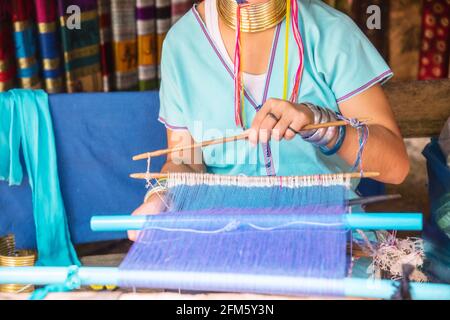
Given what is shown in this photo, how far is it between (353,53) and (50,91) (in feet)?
5.29

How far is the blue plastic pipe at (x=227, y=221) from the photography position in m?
1.47

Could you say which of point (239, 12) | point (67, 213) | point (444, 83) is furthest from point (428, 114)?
point (67, 213)

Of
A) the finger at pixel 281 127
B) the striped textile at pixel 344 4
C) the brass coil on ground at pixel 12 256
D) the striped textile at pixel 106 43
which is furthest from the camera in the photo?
the striped textile at pixel 344 4

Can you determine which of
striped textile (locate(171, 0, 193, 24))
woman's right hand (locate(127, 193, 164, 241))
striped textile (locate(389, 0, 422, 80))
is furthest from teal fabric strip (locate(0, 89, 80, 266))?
striped textile (locate(389, 0, 422, 80))

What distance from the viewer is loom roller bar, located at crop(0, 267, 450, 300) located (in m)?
1.29

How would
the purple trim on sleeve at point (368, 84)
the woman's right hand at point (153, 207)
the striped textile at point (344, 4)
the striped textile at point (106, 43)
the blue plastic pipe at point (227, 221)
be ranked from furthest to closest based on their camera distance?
the striped textile at point (344, 4) < the striped textile at point (106, 43) < the purple trim on sleeve at point (368, 84) < the woman's right hand at point (153, 207) < the blue plastic pipe at point (227, 221)

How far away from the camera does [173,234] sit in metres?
1.52

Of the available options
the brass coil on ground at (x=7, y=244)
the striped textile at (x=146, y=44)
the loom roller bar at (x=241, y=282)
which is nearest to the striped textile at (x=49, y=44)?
the striped textile at (x=146, y=44)

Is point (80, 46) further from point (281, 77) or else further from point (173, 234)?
point (173, 234)

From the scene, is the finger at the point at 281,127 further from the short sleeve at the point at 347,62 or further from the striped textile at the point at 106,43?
the striped textile at the point at 106,43

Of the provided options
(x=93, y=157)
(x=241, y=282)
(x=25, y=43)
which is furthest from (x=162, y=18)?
(x=241, y=282)

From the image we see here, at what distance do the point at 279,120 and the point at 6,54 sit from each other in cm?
174

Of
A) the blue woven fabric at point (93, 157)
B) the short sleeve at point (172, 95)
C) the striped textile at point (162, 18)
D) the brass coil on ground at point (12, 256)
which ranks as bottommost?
the brass coil on ground at point (12, 256)

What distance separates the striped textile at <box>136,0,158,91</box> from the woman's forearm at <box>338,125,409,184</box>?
5.52 feet
